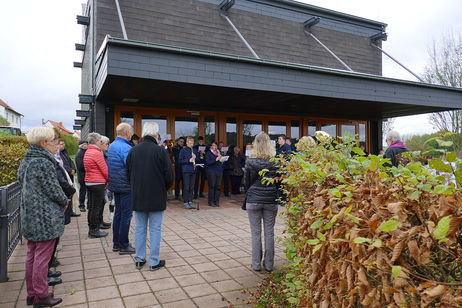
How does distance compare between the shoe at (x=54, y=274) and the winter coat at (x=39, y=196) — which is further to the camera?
the shoe at (x=54, y=274)

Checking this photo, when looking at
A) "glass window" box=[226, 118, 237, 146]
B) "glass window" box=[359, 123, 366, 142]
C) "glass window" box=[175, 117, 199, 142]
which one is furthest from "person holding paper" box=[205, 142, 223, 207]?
"glass window" box=[359, 123, 366, 142]

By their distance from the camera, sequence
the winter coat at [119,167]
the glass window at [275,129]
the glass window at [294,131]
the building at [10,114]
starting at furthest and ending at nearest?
the building at [10,114], the glass window at [294,131], the glass window at [275,129], the winter coat at [119,167]

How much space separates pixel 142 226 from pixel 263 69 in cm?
527

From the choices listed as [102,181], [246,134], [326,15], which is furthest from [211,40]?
[102,181]

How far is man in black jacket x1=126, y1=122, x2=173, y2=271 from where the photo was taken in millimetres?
4238

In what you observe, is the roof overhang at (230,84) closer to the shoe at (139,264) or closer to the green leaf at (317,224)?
the shoe at (139,264)

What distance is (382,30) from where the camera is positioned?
16328mm

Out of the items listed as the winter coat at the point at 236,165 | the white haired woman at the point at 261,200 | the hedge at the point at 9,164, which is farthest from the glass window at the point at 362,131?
the hedge at the point at 9,164

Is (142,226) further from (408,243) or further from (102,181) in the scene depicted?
(408,243)

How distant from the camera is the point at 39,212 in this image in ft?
10.6

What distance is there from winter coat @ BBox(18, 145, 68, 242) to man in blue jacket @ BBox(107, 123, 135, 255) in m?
1.48

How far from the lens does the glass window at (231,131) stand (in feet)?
39.5

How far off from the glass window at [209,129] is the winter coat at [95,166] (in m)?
6.29

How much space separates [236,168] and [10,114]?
284ft
